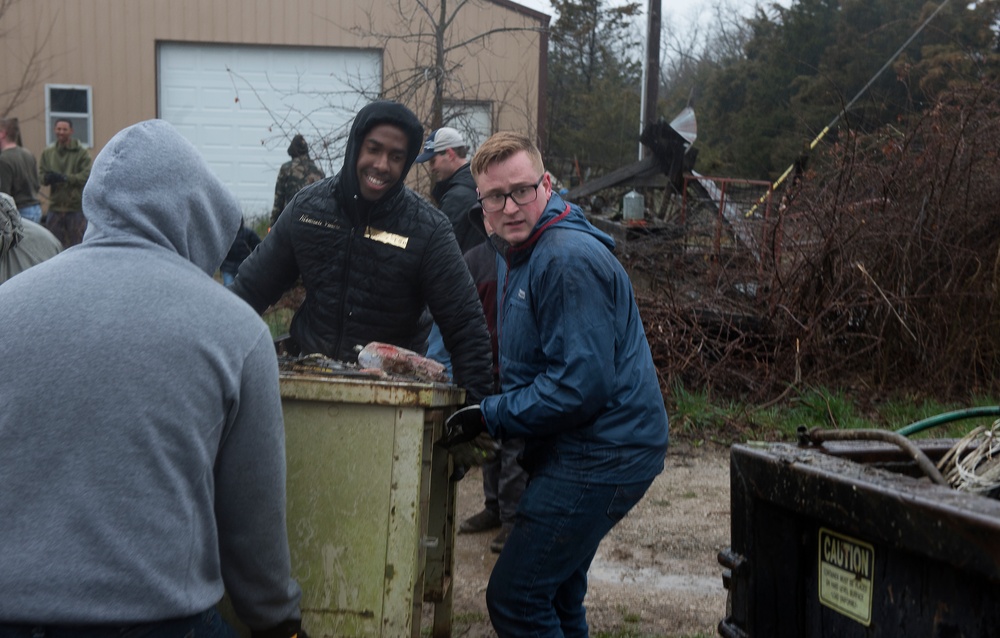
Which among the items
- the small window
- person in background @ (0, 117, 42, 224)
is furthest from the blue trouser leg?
the small window

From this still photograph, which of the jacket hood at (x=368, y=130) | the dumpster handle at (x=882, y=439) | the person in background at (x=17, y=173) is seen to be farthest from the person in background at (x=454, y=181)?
the person in background at (x=17, y=173)

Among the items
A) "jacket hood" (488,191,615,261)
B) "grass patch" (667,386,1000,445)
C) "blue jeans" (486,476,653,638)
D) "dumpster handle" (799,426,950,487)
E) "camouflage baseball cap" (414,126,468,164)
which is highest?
"camouflage baseball cap" (414,126,468,164)

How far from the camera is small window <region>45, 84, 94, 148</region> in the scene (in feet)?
55.6

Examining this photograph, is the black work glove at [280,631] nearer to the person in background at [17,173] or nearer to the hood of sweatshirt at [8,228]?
the hood of sweatshirt at [8,228]

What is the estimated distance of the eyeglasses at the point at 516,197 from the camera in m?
3.02

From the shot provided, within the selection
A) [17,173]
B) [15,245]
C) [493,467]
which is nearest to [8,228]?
[15,245]

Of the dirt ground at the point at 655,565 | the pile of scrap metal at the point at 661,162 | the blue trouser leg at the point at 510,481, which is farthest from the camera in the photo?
the pile of scrap metal at the point at 661,162

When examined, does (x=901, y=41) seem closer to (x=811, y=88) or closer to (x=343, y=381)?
(x=811, y=88)

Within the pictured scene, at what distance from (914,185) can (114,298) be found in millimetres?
7192

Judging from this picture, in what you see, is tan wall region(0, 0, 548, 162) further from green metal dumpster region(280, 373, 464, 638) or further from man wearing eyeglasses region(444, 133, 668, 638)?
green metal dumpster region(280, 373, 464, 638)

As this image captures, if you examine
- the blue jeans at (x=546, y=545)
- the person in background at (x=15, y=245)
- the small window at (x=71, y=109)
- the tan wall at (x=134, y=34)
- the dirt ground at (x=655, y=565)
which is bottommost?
the dirt ground at (x=655, y=565)

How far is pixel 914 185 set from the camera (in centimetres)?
792

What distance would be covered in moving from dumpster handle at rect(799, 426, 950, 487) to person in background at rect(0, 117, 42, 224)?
1023 centimetres

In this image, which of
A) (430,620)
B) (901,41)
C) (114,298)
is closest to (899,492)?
(114,298)
